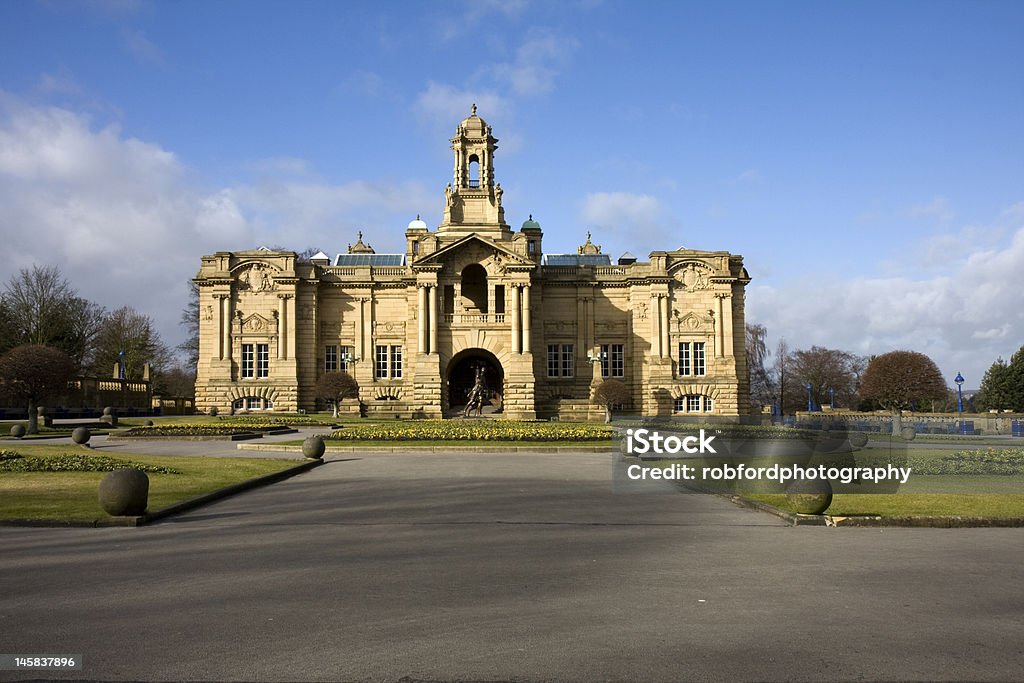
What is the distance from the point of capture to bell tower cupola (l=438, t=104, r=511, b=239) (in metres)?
74.8

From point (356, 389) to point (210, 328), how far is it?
13.7 m

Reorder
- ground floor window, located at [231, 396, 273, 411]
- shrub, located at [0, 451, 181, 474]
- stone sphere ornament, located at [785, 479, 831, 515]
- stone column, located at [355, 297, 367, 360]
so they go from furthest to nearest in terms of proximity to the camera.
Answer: stone column, located at [355, 297, 367, 360]
ground floor window, located at [231, 396, 273, 411]
shrub, located at [0, 451, 181, 474]
stone sphere ornament, located at [785, 479, 831, 515]

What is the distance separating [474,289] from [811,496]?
61705 millimetres

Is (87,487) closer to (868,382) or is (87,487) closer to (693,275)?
(693,275)

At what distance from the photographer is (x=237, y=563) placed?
12.0m

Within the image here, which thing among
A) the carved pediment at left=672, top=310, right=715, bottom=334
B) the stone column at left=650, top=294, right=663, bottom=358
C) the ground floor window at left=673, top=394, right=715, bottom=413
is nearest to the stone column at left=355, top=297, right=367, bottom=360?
the stone column at left=650, top=294, right=663, bottom=358

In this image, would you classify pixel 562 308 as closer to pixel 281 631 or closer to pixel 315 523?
pixel 315 523

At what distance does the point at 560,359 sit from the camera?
73875 millimetres

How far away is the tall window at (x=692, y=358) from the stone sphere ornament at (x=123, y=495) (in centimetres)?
5935

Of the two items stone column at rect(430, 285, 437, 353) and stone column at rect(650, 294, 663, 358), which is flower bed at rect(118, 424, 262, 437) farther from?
stone column at rect(650, 294, 663, 358)

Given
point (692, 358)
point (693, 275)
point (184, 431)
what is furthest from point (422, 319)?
point (184, 431)

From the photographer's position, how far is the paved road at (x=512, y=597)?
7699 mm

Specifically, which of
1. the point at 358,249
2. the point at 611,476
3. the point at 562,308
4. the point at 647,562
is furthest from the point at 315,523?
the point at 358,249

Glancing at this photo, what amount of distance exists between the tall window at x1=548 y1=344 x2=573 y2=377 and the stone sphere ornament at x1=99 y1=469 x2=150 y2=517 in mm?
58773
